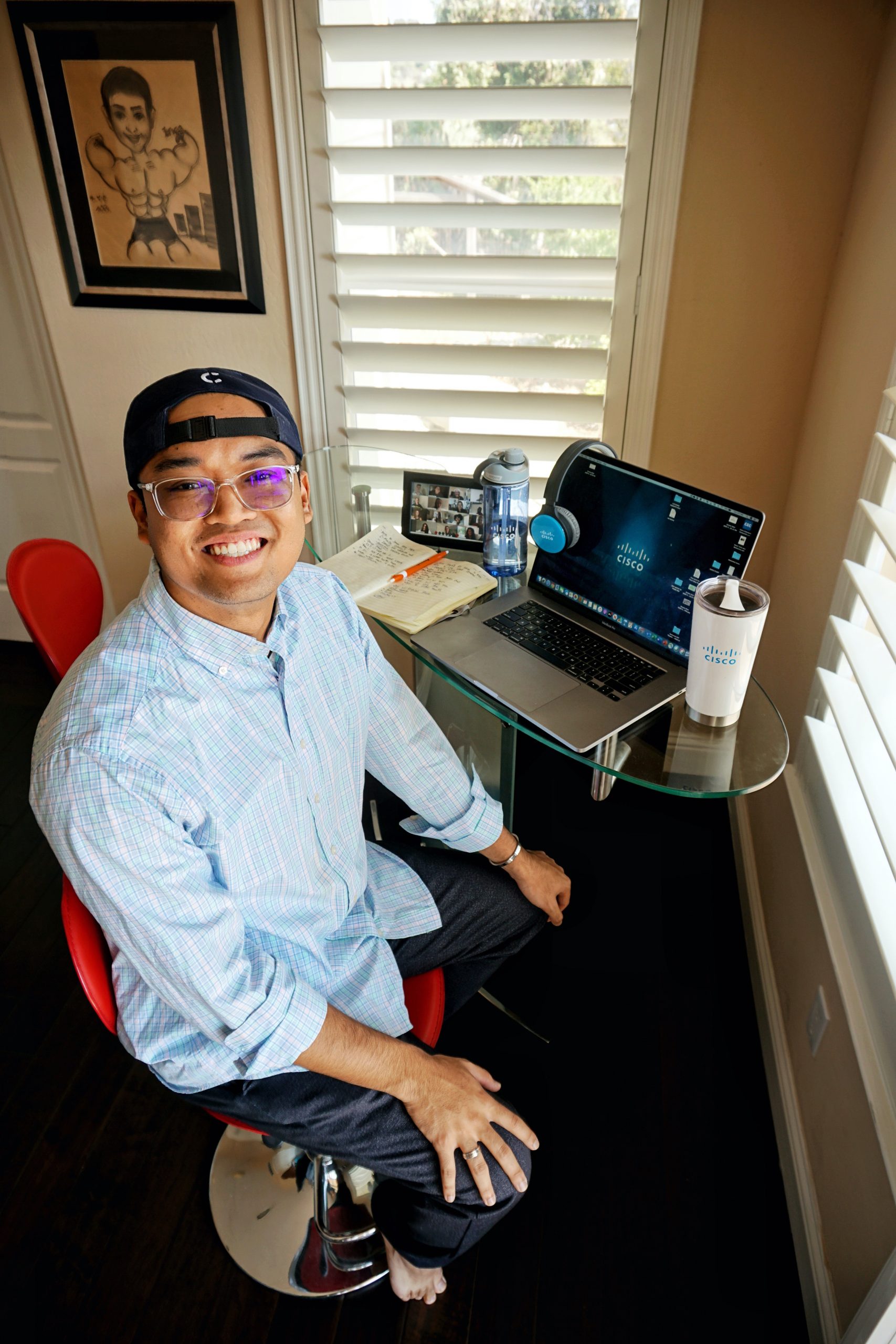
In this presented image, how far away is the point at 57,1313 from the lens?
1354mm

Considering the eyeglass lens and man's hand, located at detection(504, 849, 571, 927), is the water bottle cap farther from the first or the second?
man's hand, located at detection(504, 849, 571, 927)

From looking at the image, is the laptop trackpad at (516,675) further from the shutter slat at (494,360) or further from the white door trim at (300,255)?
the shutter slat at (494,360)

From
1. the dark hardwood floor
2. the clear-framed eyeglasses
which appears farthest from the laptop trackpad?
the dark hardwood floor

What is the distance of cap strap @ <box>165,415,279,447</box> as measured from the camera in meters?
1.07

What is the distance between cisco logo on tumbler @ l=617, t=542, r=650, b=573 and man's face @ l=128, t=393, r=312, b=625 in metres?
0.60

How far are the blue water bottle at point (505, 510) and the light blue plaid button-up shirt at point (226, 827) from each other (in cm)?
41

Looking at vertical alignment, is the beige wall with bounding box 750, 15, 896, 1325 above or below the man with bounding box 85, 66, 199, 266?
below

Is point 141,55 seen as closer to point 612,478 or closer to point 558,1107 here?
point 612,478

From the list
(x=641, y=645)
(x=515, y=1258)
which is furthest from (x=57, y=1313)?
(x=641, y=645)

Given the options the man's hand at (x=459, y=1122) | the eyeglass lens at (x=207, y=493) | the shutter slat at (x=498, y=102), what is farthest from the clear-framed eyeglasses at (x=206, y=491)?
the shutter slat at (x=498, y=102)

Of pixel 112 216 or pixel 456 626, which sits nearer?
pixel 456 626

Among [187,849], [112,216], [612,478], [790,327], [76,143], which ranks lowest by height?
[187,849]

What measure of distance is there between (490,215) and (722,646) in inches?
45.5

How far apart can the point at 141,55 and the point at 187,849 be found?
1790 millimetres
